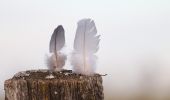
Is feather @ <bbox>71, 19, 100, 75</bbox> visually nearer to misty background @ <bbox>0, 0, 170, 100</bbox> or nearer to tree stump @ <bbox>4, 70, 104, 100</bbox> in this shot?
tree stump @ <bbox>4, 70, 104, 100</bbox>

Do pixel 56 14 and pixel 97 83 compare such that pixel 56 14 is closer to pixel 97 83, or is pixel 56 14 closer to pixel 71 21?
pixel 71 21

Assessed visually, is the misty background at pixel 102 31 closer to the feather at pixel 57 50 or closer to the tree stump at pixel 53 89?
the feather at pixel 57 50

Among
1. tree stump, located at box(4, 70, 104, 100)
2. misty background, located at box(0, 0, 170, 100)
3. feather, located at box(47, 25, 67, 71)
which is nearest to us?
tree stump, located at box(4, 70, 104, 100)

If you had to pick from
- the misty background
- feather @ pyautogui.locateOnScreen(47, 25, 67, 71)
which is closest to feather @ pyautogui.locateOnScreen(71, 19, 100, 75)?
feather @ pyautogui.locateOnScreen(47, 25, 67, 71)

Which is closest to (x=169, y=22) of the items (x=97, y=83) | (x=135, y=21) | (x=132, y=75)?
(x=135, y=21)

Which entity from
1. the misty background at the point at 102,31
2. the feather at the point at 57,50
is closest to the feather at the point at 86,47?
the feather at the point at 57,50

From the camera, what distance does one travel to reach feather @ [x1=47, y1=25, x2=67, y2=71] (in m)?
0.83

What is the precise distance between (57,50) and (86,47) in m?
0.09

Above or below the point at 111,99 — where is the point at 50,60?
above

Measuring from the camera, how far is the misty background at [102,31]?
110cm

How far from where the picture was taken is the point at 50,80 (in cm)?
73

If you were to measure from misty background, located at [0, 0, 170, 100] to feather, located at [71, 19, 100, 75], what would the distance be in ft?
1.03

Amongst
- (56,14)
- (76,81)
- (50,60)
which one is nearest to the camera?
(76,81)

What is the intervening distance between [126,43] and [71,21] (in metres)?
0.23
